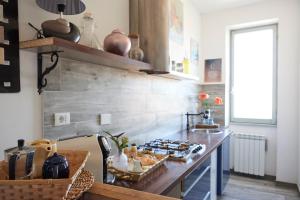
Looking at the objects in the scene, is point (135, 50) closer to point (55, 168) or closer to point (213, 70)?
point (55, 168)

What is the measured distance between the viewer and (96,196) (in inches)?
32.9

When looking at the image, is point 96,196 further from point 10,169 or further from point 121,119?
point 121,119

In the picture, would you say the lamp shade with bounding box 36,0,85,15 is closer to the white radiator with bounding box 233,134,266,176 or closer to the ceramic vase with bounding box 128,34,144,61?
the ceramic vase with bounding box 128,34,144,61

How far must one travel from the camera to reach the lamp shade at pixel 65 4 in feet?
3.99

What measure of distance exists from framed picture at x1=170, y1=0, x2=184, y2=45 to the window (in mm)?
1322

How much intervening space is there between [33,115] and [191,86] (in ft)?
8.61

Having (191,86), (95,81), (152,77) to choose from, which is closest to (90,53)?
(95,81)

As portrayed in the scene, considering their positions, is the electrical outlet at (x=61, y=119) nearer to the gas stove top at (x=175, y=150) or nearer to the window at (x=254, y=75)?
the gas stove top at (x=175, y=150)

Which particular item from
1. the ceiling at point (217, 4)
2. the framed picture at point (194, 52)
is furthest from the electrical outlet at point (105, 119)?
the ceiling at point (217, 4)

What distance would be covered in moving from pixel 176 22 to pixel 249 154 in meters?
2.41

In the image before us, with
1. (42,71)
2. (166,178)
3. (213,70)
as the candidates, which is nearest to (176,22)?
(213,70)

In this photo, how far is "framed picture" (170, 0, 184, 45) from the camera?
279 cm

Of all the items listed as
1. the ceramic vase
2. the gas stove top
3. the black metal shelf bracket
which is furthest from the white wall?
the black metal shelf bracket

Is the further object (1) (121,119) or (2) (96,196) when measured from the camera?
(1) (121,119)
